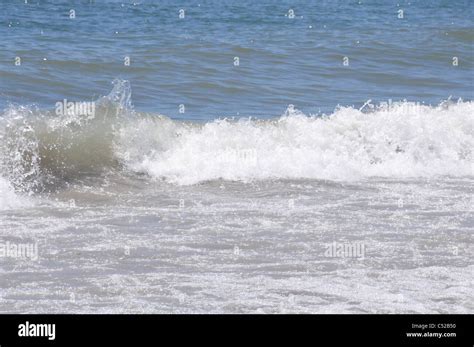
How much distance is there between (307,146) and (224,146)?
101cm

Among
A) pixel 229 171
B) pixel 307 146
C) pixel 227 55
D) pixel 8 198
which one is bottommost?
pixel 8 198

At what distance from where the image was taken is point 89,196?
32.9 ft

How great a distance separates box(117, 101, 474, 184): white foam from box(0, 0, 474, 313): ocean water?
32mm

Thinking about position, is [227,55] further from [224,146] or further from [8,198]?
[8,198]

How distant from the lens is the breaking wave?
1095 cm

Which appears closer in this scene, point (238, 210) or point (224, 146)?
point (238, 210)

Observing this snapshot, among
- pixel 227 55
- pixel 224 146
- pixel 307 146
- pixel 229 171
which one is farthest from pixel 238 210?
pixel 227 55

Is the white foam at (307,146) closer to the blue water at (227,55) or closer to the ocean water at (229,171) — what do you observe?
the ocean water at (229,171)

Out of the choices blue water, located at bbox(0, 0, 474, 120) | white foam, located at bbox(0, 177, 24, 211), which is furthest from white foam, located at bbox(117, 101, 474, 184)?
white foam, located at bbox(0, 177, 24, 211)

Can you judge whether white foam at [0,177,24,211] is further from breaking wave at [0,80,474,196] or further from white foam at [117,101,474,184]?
white foam at [117,101,474,184]

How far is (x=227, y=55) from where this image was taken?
1848 centimetres
